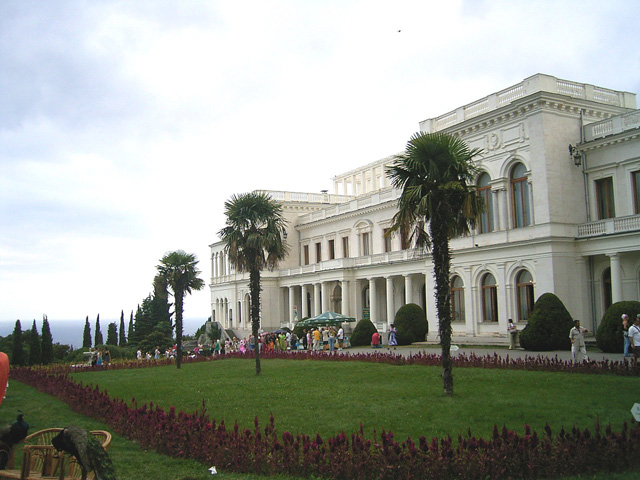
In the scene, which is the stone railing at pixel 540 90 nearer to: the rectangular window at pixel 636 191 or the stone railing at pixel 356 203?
the rectangular window at pixel 636 191

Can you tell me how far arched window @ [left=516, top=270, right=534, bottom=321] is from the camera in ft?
104

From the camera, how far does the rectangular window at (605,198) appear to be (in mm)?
30984

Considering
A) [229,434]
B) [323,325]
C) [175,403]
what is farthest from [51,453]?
[323,325]

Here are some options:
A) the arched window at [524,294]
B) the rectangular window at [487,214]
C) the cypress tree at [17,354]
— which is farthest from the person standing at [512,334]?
the cypress tree at [17,354]

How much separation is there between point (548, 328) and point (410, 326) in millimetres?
11346

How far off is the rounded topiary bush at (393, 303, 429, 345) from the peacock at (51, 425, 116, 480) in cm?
3173

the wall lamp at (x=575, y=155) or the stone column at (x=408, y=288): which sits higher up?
the wall lamp at (x=575, y=155)

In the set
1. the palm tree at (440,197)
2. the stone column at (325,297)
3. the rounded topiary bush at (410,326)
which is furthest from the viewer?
the stone column at (325,297)

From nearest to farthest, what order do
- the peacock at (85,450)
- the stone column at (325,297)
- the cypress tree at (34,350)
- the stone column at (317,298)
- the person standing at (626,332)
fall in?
the peacock at (85,450) → the person standing at (626,332) → the cypress tree at (34,350) → the stone column at (325,297) → the stone column at (317,298)

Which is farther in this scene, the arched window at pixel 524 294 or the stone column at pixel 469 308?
the stone column at pixel 469 308

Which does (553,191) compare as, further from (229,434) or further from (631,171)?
(229,434)

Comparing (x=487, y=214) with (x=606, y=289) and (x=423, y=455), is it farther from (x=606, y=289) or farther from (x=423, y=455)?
(x=423, y=455)

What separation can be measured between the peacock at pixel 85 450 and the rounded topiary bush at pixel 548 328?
2393 cm

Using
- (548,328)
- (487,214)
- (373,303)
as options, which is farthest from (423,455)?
(373,303)
